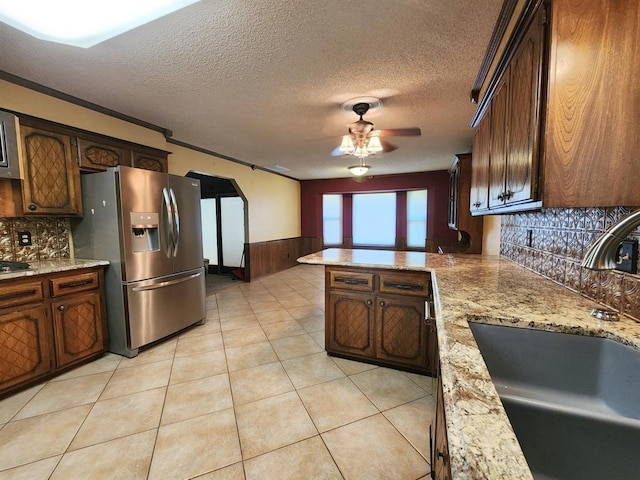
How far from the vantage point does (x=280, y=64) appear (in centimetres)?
194

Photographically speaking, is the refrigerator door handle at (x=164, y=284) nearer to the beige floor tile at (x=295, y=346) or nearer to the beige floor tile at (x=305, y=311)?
the beige floor tile at (x=295, y=346)

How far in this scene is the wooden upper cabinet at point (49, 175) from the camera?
2.21m

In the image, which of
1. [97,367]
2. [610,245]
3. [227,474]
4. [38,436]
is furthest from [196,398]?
[610,245]

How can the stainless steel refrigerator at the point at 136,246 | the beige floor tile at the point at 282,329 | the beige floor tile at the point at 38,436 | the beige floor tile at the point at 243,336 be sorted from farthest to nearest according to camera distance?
the beige floor tile at the point at 282,329, the beige floor tile at the point at 243,336, the stainless steel refrigerator at the point at 136,246, the beige floor tile at the point at 38,436

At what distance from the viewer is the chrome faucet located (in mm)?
721

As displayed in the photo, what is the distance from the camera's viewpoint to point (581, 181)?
3.30 feet

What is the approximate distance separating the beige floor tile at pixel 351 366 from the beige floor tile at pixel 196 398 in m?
0.94

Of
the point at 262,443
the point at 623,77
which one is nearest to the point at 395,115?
the point at 623,77

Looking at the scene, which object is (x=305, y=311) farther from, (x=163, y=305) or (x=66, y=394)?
(x=66, y=394)

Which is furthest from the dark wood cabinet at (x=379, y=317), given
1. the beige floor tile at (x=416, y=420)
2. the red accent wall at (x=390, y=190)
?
the red accent wall at (x=390, y=190)

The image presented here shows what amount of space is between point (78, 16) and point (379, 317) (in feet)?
8.26

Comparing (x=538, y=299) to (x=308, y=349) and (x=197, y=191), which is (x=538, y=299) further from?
(x=197, y=191)

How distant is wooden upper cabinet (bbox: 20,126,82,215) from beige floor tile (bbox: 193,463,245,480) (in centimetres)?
245

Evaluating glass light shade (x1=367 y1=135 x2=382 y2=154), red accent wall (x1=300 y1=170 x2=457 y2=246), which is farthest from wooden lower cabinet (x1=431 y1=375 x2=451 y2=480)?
red accent wall (x1=300 y1=170 x2=457 y2=246)
